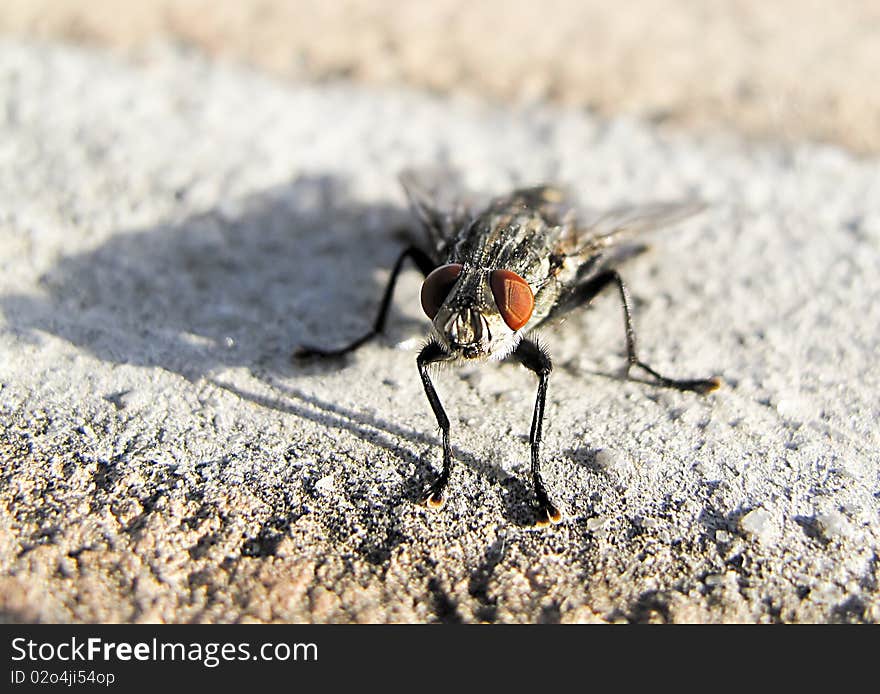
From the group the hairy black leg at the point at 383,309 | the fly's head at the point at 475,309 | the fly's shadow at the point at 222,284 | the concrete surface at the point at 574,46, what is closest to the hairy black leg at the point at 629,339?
the fly's head at the point at 475,309

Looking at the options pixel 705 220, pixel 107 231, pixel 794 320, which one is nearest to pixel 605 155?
pixel 705 220

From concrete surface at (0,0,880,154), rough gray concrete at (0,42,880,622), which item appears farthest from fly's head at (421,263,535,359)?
concrete surface at (0,0,880,154)

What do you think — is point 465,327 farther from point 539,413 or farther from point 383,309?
point 383,309

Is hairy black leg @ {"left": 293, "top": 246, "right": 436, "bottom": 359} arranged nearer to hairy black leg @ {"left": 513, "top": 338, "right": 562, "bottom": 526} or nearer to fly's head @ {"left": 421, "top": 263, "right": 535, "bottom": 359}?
fly's head @ {"left": 421, "top": 263, "right": 535, "bottom": 359}

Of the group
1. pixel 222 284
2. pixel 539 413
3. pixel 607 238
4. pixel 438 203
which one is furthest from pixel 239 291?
pixel 607 238

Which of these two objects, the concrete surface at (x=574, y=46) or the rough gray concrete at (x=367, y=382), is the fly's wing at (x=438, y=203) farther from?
the concrete surface at (x=574, y=46)

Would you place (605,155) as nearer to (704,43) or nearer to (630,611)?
(704,43)
